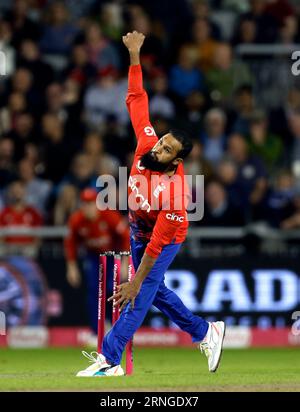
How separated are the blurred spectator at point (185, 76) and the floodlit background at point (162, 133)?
0.02 meters

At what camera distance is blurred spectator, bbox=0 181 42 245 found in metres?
17.3

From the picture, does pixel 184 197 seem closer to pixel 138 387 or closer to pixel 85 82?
pixel 138 387

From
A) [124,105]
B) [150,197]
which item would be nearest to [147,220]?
[150,197]

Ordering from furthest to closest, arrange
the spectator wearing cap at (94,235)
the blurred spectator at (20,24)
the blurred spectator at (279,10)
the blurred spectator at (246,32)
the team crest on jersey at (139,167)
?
the blurred spectator at (279,10) < the blurred spectator at (246,32) < the blurred spectator at (20,24) < the spectator wearing cap at (94,235) < the team crest on jersey at (139,167)


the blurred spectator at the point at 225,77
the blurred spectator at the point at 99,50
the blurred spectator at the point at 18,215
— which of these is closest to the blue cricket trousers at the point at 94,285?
the blurred spectator at the point at 18,215

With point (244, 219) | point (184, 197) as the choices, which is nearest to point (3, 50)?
point (244, 219)

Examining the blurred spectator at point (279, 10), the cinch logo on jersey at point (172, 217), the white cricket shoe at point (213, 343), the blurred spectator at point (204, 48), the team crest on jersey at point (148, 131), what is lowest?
the white cricket shoe at point (213, 343)

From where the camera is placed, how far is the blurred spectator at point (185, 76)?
64.5ft

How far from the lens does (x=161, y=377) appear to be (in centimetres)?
1152

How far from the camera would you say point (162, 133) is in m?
18.0

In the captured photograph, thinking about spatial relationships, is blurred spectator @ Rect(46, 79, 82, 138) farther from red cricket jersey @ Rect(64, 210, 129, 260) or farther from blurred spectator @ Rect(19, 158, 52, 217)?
red cricket jersey @ Rect(64, 210, 129, 260)

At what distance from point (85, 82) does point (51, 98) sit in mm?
623

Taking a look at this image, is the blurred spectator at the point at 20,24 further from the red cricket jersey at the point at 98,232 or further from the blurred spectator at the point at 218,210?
the red cricket jersey at the point at 98,232

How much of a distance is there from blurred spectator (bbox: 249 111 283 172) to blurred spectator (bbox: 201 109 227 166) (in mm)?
470
